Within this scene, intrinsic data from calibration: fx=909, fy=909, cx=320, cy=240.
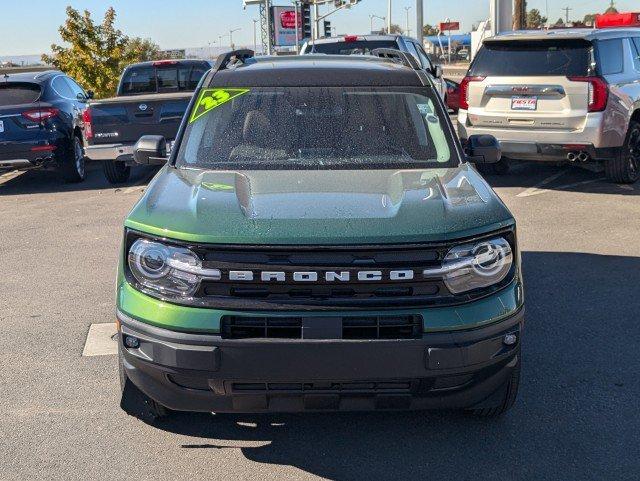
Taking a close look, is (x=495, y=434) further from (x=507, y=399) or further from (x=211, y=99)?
(x=211, y=99)

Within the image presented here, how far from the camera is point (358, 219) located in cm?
379

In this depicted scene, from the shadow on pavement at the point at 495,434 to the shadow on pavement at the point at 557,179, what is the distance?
20.7 ft

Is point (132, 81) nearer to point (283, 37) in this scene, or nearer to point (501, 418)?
point (501, 418)

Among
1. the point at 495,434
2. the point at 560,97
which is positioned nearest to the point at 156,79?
the point at 560,97

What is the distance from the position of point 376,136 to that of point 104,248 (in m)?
4.34

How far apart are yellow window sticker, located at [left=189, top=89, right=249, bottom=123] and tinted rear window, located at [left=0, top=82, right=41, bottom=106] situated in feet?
27.3

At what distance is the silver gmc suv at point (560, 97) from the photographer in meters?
10.4

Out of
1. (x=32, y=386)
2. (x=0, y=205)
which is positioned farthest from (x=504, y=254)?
(x=0, y=205)

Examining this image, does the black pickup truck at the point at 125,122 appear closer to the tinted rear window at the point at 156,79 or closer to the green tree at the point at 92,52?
the tinted rear window at the point at 156,79

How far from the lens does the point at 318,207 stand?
3949mm

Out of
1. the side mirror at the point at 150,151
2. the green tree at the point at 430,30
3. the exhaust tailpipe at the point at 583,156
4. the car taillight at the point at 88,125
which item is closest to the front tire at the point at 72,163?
the car taillight at the point at 88,125

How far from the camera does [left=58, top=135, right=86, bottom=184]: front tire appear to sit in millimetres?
13174

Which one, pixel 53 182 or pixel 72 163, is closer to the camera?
pixel 72 163

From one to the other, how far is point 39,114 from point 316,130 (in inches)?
340
